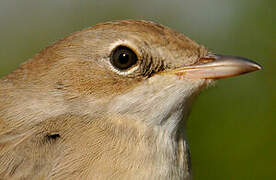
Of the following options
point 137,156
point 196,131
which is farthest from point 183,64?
point 196,131

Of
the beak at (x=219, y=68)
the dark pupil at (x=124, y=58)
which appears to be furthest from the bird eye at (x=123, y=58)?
the beak at (x=219, y=68)

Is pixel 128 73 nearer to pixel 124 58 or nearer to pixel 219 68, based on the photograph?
pixel 124 58

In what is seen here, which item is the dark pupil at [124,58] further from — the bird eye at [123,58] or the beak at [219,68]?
the beak at [219,68]

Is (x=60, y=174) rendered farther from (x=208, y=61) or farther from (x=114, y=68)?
(x=208, y=61)

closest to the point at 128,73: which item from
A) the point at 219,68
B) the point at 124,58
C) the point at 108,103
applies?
the point at 124,58

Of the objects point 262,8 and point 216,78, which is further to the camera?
point 262,8

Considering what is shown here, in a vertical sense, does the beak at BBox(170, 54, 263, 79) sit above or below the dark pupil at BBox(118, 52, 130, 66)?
below

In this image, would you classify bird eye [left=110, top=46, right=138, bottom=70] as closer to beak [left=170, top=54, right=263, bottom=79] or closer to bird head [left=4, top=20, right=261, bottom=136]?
bird head [left=4, top=20, right=261, bottom=136]

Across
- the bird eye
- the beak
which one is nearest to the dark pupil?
the bird eye
